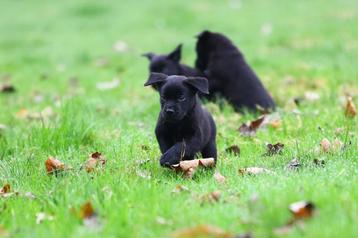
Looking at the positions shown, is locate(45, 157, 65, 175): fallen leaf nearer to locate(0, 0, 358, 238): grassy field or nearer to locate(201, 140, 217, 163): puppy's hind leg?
locate(0, 0, 358, 238): grassy field

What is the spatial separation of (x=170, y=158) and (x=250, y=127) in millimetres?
1768

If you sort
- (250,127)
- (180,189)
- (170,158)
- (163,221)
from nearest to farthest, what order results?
1. (163,221)
2. (180,189)
3. (170,158)
4. (250,127)

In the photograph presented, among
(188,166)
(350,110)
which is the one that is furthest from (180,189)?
(350,110)

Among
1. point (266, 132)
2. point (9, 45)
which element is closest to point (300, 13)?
point (9, 45)

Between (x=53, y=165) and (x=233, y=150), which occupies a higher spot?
(x=53, y=165)

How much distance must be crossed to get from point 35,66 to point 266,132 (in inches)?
271

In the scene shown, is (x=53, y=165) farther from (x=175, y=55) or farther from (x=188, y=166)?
(x=175, y=55)

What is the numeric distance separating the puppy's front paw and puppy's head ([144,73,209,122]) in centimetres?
23

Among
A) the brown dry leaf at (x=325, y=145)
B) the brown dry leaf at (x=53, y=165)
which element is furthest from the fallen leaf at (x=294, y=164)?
the brown dry leaf at (x=53, y=165)

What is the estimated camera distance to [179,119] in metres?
4.64

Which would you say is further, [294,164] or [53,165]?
[53,165]

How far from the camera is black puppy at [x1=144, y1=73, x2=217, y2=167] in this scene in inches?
181

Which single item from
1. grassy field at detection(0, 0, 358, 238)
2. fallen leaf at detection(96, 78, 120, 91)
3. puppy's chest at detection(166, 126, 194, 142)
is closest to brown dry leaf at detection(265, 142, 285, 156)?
grassy field at detection(0, 0, 358, 238)

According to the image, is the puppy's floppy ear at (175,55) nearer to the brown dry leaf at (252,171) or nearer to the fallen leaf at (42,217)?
the brown dry leaf at (252,171)
